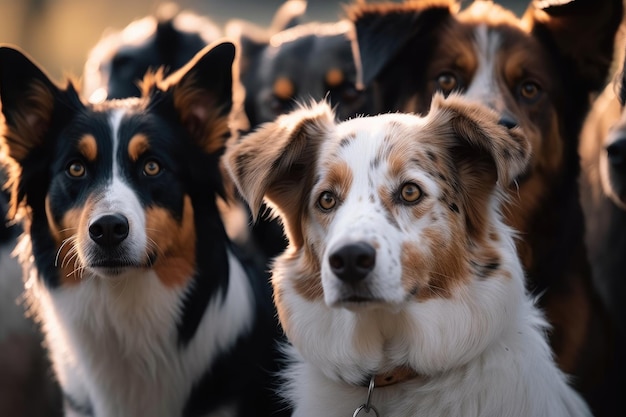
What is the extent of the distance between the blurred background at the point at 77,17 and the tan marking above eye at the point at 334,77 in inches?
300

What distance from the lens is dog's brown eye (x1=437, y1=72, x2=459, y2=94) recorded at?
4781 millimetres

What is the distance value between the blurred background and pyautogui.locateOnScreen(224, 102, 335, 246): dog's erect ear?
380 inches

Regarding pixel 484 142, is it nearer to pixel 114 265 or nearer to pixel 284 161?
pixel 284 161

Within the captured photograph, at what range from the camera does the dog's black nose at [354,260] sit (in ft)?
10.2

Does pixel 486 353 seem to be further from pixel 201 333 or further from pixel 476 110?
pixel 201 333

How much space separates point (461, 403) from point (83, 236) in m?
1.82

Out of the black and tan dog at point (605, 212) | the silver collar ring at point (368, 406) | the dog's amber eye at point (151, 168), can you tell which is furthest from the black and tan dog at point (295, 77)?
the silver collar ring at point (368, 406)

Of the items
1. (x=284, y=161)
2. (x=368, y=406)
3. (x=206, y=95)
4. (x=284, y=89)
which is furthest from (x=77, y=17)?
(x=368, y=406)

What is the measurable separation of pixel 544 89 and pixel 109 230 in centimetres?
238

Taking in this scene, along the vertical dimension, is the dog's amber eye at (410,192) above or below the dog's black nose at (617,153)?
above

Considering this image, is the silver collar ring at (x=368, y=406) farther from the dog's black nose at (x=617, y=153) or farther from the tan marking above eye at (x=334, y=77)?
the tan marking above eye at (x=334, y=77)

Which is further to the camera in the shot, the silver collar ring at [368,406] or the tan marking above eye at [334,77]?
the tan marking above eye at [334,77]

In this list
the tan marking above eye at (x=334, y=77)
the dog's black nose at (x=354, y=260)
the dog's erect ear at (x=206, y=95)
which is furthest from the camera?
the tan marking above eye at (x=334, y=77)

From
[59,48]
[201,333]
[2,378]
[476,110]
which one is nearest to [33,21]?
[59,48]
